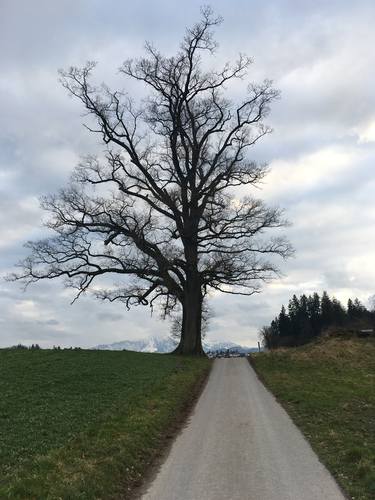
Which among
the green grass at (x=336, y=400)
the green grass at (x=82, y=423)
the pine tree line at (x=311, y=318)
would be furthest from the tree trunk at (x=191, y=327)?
the pine tree line at (x=311, y=318)

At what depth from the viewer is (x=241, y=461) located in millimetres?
10523

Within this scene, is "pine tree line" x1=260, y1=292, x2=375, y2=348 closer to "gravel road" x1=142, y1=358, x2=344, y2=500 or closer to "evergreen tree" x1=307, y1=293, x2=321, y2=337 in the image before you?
"evergreen tree" x1=307, y1=293, x2=321, y2=337

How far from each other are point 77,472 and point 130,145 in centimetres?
3391

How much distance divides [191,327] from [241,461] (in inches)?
1186

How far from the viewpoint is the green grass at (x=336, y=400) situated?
9.84 metres

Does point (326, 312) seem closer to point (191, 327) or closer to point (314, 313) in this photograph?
point (314, 313)

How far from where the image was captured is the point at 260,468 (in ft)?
32.7

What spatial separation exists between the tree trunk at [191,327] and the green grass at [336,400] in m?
6.11

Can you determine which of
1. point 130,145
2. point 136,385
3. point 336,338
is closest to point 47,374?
point 136,385

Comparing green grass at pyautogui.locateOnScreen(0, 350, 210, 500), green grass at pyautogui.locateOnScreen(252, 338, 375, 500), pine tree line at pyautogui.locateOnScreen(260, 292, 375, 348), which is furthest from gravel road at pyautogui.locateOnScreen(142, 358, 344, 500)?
pine tree line at pyautogui.locateOnScreen(260, 292, 375, 348)

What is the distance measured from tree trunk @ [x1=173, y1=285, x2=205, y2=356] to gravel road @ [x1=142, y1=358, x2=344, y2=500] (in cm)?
2262

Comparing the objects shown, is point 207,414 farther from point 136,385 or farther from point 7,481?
point 7,481

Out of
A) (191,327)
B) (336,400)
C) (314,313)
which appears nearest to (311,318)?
(314,313)

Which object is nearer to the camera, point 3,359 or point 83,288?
point 3,359
